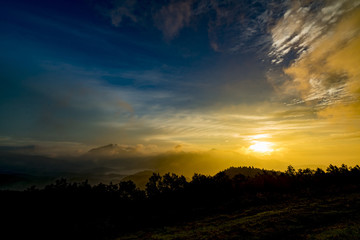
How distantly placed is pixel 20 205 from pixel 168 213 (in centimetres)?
2314

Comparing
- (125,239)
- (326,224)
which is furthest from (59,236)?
(326,224)

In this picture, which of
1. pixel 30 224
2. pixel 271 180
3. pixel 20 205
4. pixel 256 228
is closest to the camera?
pixel 256 228

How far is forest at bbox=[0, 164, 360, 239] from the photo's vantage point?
16109 millimetres

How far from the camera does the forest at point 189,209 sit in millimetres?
16109

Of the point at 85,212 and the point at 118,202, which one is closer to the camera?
the point at 85,212

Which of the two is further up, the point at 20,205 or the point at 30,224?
the point at 20,205

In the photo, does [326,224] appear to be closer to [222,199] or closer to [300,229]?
[300,229]

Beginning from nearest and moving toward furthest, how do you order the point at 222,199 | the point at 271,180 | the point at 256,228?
the point at 256,228 < the point at 222,199 < the point at 271,180

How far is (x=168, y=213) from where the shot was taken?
100ft

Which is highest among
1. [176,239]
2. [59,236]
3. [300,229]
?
[300,229]

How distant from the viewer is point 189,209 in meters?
31.9

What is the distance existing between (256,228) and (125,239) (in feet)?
41.7

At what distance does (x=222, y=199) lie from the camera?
120 feet

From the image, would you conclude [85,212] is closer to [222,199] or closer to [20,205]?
[20,205]
